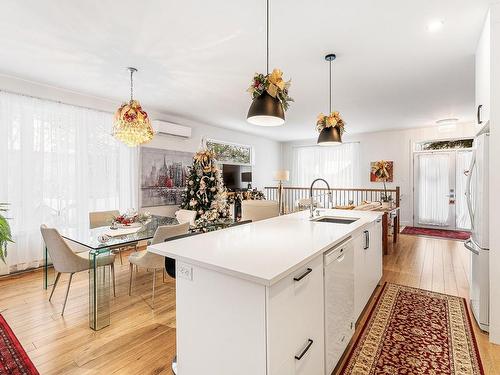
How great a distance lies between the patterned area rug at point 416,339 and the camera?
1.86 metres

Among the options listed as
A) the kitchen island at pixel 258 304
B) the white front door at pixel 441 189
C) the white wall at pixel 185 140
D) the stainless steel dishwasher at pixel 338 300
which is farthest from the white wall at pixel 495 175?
the white front door at pixel 441 189

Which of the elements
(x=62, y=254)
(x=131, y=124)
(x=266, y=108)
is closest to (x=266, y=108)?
(x=266, y=108)

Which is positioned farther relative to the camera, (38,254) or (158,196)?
(158,196)

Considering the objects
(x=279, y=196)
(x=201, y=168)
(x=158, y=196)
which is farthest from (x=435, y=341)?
(x=279, y=196)

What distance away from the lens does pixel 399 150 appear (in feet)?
24.1

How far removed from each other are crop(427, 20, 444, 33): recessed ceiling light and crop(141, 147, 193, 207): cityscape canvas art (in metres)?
4.66

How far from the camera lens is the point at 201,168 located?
5375mm

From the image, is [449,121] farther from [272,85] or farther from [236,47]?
[272,85]

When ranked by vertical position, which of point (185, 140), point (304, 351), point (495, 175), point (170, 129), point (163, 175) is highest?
point (170, 129)

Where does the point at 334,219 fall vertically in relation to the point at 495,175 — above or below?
below

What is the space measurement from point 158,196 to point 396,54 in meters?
4.65

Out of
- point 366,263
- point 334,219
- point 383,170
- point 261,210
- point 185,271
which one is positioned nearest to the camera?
point 185,271

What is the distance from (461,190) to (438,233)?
1324mm

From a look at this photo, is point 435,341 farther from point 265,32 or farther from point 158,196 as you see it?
point 158,196
